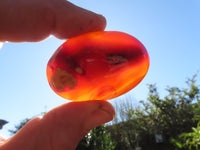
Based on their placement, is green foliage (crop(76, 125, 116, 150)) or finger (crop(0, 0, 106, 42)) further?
green foliage (crop(76, 125, 116, 150))

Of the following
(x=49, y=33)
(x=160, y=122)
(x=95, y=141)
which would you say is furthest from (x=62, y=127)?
(x=160, y=122)

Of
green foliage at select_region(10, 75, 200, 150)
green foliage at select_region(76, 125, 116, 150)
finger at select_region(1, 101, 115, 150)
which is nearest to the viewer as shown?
finger at select_region(1, 101, 115, 150)

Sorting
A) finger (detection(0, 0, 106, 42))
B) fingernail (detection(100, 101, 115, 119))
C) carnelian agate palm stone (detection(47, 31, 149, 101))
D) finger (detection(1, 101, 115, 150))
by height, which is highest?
finger (detection(0, 0, 106, 42))

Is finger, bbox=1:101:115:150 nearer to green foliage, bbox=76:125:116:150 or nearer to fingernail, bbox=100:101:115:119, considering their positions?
fingernail, bbox=100:101:115:119

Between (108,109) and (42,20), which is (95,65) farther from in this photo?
(42,20)

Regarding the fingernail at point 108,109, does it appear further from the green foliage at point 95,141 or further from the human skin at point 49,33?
the green foliage at point 95,141

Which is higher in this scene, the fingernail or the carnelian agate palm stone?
the carnelian agate palm stone

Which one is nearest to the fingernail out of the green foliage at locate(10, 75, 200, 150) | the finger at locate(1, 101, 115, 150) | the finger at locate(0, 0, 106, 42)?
the finger at locate(1, 101, 115, 150)

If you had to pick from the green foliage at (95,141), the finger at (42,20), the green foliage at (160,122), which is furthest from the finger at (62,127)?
the green foliage at (160,122)
